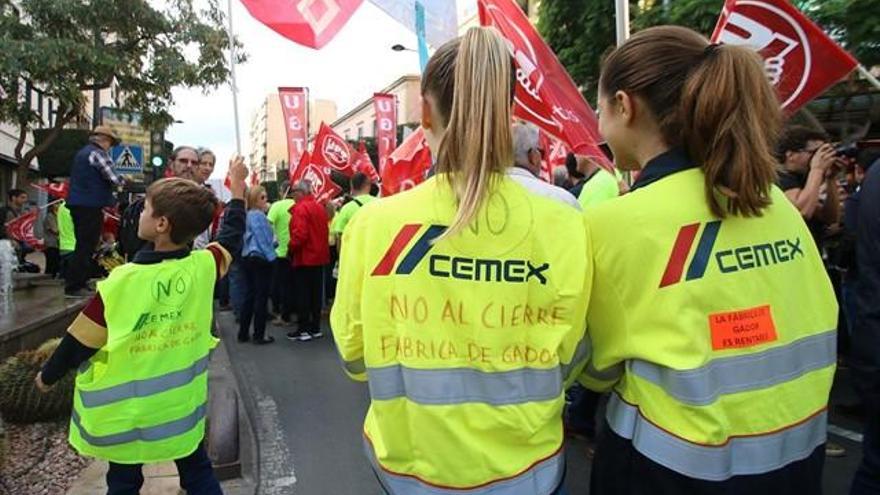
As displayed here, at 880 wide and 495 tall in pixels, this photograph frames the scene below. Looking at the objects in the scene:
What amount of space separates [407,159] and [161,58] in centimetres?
1142

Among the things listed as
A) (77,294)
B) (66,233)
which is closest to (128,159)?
(66,233)

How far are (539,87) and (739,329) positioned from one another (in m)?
2.86

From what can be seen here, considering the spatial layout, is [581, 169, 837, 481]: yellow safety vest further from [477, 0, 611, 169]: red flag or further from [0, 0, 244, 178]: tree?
[0, 0, 244, 178]: tree

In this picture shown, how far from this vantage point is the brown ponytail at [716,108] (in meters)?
1.54

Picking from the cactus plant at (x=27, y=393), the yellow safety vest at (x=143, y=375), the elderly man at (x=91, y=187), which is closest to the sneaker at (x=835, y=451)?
the yellow safety vest at (x=143, y=375)

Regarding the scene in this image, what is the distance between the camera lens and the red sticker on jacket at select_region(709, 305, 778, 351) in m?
1.53

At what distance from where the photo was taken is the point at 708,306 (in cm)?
153

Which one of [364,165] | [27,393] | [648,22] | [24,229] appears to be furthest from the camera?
[24,229]

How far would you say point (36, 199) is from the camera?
26.3 meters

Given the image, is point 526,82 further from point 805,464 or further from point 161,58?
point 161,58

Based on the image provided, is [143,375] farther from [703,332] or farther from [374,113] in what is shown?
[374,113]

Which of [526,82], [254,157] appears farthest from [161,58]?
[254,157]

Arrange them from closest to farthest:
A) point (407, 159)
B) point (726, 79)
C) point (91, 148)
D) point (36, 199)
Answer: point (726, 79)
point (407, 159)
point (91, 148)
point (36, 199)

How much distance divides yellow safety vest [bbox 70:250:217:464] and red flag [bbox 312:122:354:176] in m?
8.07
